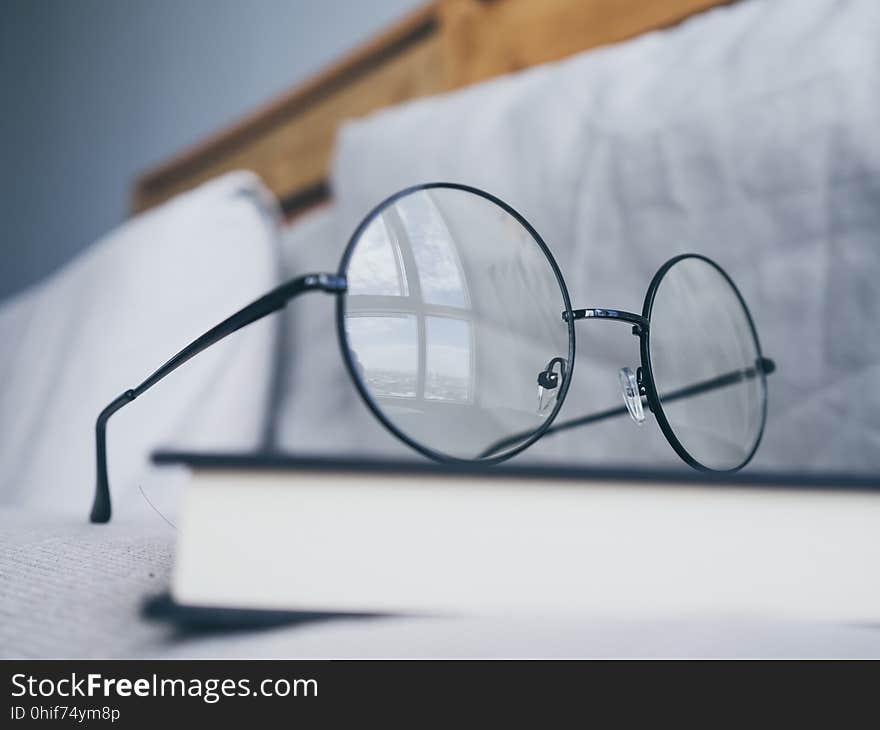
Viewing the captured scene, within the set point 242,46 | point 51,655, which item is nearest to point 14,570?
point 51,655

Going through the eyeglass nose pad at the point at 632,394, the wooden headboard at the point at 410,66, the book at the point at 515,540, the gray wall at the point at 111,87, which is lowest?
the book at the point at 515,540

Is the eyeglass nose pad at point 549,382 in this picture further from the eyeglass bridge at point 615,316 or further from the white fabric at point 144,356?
the white fabric at point 144,356

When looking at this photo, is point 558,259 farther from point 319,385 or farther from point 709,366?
point 319,385

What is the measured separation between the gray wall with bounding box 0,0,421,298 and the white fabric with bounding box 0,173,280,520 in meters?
0.59

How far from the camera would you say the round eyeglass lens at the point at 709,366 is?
432mm

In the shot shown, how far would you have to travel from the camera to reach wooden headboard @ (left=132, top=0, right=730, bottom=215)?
31.3 inches

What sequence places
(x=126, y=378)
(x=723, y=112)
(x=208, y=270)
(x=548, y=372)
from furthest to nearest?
(x=208, y=270), (x=126, y=378), (x=723, y=112), (x=548, y=372)

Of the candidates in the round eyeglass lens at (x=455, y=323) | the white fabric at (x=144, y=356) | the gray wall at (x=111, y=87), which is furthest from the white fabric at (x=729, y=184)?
the gray wall at (x=111, y=87)

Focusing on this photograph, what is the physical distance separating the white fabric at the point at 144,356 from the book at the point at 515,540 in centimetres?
42

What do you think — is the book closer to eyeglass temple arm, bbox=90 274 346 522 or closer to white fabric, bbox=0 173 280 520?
eyeglass temple arm, bbox=90 274 346 522

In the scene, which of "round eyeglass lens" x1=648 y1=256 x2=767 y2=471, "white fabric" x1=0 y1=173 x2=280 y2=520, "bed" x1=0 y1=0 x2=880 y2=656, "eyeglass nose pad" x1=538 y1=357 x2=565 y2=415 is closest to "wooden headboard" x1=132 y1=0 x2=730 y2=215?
"bed" x1=0 y1=0 x2=880 y2=656
